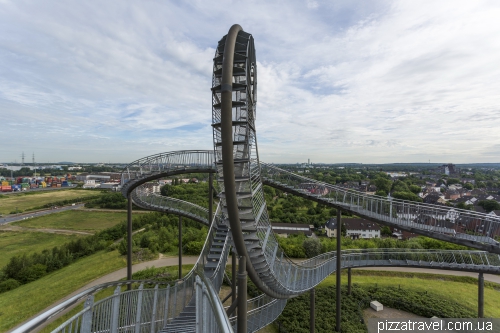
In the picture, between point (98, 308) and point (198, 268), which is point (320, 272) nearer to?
point (198, 268)

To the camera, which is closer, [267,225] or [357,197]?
[267,225]

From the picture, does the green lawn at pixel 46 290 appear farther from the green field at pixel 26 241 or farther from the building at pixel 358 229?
the building at pixel 358 229

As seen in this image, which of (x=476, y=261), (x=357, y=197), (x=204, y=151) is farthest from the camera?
(x=476, y=261)

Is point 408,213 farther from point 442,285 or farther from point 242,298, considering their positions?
point 442,285

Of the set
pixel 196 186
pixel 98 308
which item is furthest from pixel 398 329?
pixel 196 186

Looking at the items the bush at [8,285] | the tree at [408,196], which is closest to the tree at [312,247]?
the bush at [8,285]

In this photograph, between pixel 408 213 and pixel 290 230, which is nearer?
pixel 408 213

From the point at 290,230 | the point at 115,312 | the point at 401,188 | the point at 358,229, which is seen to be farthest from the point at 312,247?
the point at 401,188
